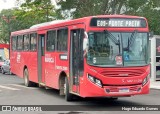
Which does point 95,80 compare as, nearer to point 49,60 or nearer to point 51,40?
point 51,40

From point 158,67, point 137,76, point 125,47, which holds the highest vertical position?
point 125,47

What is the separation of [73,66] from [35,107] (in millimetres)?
2076

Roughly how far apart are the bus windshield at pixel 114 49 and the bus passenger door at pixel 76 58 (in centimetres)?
64

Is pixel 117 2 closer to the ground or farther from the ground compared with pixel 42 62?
farther from the ground

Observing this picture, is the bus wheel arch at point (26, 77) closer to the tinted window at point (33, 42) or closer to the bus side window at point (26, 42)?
the bus side window at point (26, 42)

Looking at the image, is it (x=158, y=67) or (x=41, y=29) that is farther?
(x=158, y=67)

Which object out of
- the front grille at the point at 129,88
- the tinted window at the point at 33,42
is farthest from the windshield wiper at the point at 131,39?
the tinted window at the point at 33,42

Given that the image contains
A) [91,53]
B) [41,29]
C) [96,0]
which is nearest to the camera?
[91,53]

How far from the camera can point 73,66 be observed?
1499 centimetres

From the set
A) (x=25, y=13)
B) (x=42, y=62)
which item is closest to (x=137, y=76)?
(x=42, y=62)

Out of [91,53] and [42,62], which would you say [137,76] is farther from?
[42,62]

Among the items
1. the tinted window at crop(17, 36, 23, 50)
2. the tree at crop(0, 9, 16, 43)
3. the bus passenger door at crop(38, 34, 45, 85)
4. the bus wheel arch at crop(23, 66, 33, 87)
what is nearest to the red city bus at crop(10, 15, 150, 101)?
the bus passenger door at crop(38, 34, 45, 85)

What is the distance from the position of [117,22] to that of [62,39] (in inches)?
118

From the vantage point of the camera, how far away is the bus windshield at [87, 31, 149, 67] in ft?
44.3
